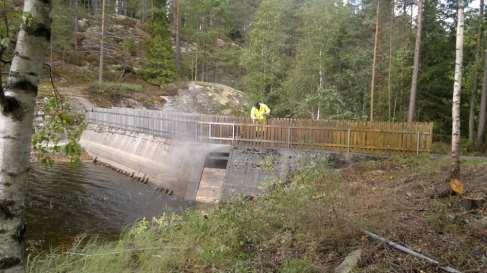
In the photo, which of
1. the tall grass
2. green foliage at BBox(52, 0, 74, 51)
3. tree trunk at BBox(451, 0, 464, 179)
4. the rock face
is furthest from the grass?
tree trunk at BBox(451, 0, 464, 179)

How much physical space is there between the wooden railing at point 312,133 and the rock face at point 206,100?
631 inches

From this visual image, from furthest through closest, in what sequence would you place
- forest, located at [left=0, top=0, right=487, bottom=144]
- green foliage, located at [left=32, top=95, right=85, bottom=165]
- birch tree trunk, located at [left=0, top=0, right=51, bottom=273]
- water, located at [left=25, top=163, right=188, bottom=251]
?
forest, located at [left=0, top=0, right=487, bottom=144] < water, located at [left=25, top=163, right=188, bottom=251] < green foliage, located at [left=32, top=95, right=85, bottom=165] < birch tree trunk, located at [left=0, top=0, right=51, bottom=273]

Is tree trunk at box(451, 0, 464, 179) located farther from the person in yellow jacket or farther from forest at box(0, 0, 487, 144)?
forest at box(0, 0, 487, 144)

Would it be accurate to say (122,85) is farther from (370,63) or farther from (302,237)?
(302,237)

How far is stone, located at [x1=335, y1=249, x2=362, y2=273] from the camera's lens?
6007 millimetres

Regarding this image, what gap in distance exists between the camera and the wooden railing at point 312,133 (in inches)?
→ 629

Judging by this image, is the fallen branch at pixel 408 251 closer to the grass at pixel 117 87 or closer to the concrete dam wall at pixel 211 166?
the concrete dam wall at pixel 211 166

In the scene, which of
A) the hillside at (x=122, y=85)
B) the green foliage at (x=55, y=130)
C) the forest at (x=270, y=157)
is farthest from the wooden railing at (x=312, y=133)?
the hillside at (x=122, y=85)

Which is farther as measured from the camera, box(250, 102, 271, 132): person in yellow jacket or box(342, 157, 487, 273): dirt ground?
box(250, 102, 271, 132): person in yellow jacket

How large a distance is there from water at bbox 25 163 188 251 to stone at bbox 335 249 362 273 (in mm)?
6899

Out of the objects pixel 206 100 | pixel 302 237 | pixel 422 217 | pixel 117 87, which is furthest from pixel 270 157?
pixel 117 87

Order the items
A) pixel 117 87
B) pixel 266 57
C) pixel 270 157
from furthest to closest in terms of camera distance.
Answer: pixel 117 87 → pixel 266 57 → pixel 270 157

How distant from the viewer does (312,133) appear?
55.4ft

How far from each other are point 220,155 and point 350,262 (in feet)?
40.0
